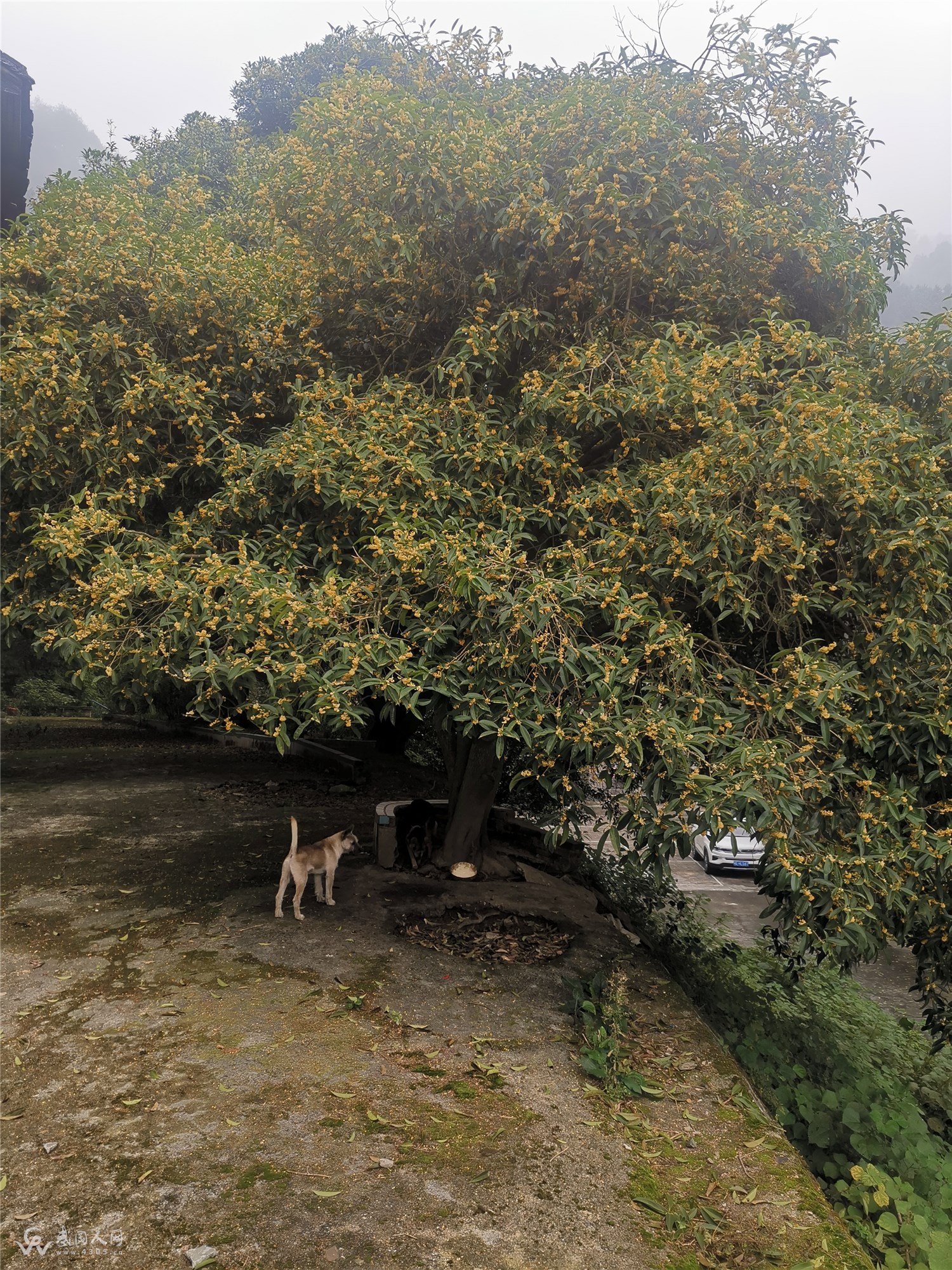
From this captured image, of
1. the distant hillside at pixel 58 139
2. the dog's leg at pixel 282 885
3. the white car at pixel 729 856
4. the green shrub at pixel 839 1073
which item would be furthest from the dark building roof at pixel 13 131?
the distant hillside at pixel 58 139

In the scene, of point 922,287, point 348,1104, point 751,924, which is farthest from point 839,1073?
point 922,287

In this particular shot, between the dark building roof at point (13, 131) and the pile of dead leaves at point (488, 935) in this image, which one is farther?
the dark building roof at point (13, 131)

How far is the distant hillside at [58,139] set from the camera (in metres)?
98.4

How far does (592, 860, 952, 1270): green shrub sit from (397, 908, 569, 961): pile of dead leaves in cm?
111

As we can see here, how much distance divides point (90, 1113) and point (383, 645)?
346cm

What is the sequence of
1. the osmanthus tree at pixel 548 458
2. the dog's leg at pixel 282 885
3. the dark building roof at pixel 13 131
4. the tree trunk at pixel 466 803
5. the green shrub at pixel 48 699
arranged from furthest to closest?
the green shrub at pixel 48 699, the dark building roof at pixel 13 131, the tree trunk at pixel 466 803, the dog's leg at pixel 282 885, the osmanthus tree at pixel 548 458

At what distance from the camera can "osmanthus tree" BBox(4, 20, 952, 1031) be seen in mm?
6391

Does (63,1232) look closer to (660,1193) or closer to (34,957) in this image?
(660,1193)

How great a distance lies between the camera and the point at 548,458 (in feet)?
25.1

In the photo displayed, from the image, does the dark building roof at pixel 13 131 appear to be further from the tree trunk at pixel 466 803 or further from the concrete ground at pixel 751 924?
the concrete ground at pixel 751 924

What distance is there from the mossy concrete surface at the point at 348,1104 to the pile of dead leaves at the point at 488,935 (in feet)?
0.65

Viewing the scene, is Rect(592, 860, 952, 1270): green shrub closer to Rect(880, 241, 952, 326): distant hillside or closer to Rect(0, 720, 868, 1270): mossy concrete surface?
Rect(0, 720, 868, 1270): mossy concrete surface

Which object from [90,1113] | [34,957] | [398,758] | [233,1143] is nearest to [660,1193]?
[233,1143]

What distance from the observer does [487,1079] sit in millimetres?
6109
